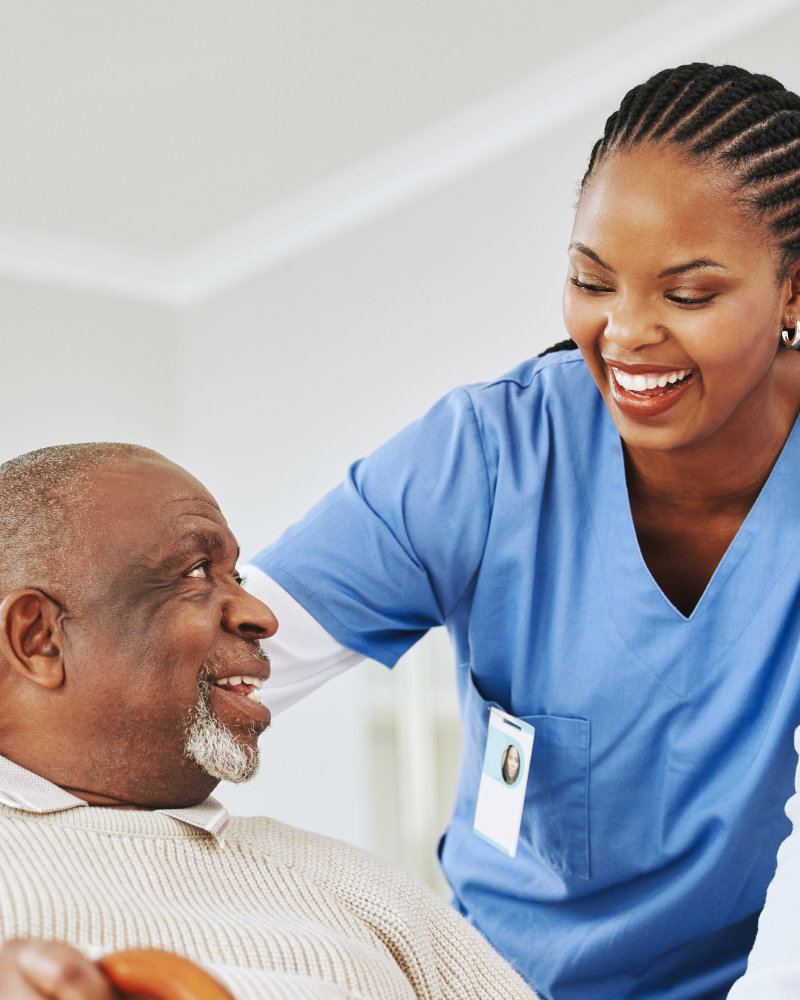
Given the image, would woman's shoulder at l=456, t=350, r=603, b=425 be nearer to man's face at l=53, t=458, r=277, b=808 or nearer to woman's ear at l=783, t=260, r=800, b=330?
woman's ear at l=783, t=260, r=800, b=330

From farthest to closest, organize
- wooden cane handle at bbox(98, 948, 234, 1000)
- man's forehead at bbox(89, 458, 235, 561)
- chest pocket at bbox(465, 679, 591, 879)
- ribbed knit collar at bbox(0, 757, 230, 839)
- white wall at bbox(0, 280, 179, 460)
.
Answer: white wall at bbox(0, 280, 179, 460)
chest pocket at bbox(465, 679, 591, 879)
man's forehead at bbox(89, 458, 235, 561)
ribbed knit collar at bbox(0, 757, 230, 839)
wooden cane handle at bbox(98, 948, 234, 1000)

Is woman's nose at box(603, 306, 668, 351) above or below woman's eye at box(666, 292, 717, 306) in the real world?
below

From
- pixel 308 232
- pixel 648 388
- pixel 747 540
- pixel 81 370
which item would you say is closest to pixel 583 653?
pixel 747 540

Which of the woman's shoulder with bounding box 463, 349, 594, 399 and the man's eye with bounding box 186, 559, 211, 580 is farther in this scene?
the woman's shoulder with bounding box 463, 349, 594, 399

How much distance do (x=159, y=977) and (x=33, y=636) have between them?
0.47 m

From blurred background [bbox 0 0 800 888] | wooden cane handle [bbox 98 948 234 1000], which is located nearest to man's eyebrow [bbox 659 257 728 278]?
wooden cane handle [bbox 98 948 234 1000]

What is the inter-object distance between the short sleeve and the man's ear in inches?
13.5

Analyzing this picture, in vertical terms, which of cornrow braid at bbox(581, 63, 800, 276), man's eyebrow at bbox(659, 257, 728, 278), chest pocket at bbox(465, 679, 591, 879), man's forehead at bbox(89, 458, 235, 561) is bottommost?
chest pocket at bbox(465, 679, 591, 879)

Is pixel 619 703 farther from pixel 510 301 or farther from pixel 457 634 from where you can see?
pixel 510 301

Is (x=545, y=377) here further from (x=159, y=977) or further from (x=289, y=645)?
(x=159, y=977)

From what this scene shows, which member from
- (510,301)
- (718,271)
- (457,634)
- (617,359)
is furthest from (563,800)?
(510,301)

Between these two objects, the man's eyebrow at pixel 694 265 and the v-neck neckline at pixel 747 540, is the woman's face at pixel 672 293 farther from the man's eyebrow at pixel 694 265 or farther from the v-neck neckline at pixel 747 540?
the v-neck neckline at pixel 747 540

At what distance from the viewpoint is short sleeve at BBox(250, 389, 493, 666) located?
1324 millimetres

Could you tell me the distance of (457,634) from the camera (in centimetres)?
143
